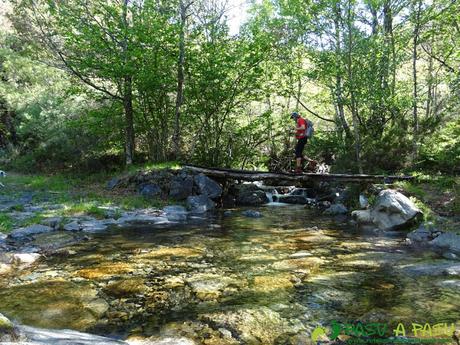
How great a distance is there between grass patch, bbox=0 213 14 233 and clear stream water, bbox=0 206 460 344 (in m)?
1.20

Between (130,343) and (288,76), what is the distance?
19.2 meters

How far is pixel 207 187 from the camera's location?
16453 mm

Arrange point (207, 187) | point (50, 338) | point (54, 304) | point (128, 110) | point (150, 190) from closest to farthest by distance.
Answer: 1. point (50, 338)
2. point (54, 304)
3. point (150, 190)
4. point (207, 187)
5. point (128, 110)

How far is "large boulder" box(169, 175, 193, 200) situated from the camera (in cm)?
1571

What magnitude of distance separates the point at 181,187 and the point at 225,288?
32.7 feet

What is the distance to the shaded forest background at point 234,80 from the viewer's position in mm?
15539

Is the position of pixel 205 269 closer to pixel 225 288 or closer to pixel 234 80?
pixel 225 288

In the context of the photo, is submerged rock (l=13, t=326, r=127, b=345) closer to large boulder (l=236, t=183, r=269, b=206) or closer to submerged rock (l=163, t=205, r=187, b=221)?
submerged rock (l=163, t=205, r=187, b=221)

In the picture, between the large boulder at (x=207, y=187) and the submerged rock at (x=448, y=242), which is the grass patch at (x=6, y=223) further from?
the submerged rock at (x=448, y=242)

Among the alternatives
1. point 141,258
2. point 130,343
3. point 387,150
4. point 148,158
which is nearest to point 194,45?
point 148,158

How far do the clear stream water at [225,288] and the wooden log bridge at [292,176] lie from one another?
165 inches

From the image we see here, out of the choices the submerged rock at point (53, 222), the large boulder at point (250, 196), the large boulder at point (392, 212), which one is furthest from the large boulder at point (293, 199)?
the submerged rock at point (53, 222)

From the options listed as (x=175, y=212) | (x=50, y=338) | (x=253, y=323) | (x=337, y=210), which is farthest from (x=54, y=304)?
(x=337, y=210)

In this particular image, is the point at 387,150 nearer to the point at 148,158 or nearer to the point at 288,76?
the point at 288,76
